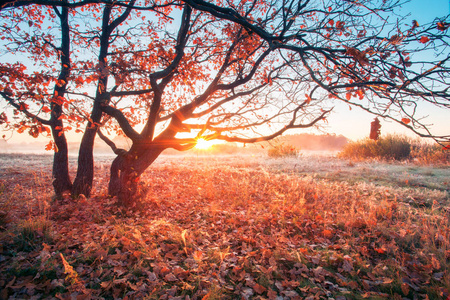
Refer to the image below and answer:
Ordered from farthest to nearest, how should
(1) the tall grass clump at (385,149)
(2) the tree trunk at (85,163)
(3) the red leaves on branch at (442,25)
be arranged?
(1) the tall grass clump at (385,149), (2) the tree trunk at (85,163), (3) the red leaves on branch at (442,25)

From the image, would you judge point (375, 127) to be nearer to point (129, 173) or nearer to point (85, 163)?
point (129, 173)

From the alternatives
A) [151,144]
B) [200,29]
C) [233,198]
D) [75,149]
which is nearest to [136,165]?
[151,144]

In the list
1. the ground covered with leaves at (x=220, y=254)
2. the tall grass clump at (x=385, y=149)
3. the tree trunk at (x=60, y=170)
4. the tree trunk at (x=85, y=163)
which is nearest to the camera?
the ground covered with leaves at (x=220, y=254)

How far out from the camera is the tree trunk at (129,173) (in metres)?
6.35

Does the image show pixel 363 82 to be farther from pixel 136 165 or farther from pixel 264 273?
pixel 136 165

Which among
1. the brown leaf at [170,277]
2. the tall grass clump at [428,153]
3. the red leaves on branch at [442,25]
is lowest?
the brown leaf at [170,277]

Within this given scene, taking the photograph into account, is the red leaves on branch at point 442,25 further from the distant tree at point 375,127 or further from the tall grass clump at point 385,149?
the tall grass clump at point 385,149

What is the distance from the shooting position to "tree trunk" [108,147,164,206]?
20.8 feet

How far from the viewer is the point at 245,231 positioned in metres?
4.85

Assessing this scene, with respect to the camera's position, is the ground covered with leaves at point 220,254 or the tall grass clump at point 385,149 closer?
the ground covered with leaves at point 220,254

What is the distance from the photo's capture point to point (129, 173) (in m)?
6.53

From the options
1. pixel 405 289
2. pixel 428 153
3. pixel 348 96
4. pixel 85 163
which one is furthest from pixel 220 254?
pixel 428 153

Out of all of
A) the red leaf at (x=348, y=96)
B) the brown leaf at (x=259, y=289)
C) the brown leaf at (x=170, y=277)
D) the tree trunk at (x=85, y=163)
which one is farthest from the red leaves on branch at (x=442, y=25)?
the tree trunk at (x=85, y=163)

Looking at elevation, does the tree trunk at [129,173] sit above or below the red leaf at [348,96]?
below
